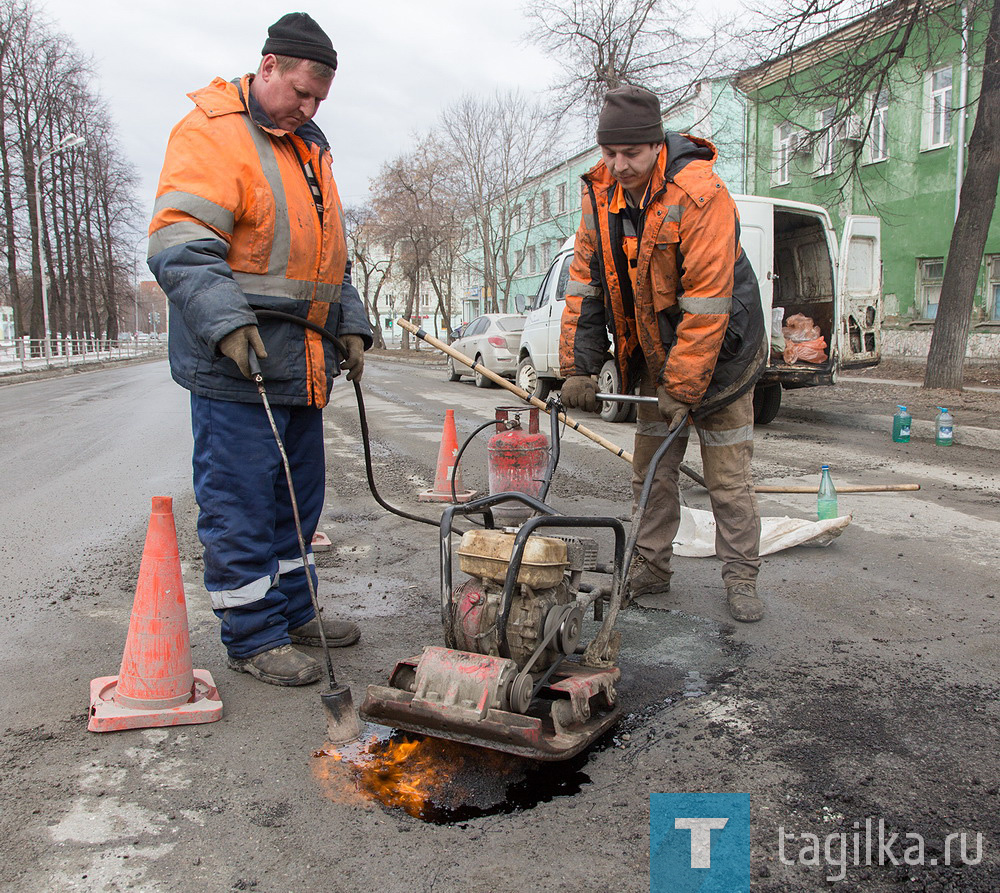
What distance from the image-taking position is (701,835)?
7.11 feet

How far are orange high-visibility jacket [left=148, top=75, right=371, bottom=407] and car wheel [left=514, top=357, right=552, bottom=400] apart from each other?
9981 mm

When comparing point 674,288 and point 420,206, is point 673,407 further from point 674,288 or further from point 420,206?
point 420,206

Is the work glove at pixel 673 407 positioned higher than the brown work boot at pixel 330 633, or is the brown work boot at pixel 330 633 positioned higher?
the work glove at pixel 673 407

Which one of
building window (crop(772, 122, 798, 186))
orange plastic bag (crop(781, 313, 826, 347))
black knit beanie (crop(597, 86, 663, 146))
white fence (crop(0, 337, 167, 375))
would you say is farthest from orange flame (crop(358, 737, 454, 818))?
white fence (crop(0, 337, 167, 375))

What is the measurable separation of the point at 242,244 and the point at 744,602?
2.62 meters

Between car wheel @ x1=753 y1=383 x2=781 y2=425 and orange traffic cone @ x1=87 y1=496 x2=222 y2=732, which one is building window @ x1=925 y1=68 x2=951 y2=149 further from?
orange traffic cone @ x1=87 y1=496 x2=222 y2=732

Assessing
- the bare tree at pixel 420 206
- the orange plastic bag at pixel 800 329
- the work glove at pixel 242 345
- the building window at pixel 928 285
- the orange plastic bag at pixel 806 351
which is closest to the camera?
the work glove at pixel 242 345

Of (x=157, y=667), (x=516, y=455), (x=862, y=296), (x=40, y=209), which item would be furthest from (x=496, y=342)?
(x=40, y=209)

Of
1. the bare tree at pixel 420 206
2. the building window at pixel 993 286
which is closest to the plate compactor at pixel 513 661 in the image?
the building window at pixel 993 286

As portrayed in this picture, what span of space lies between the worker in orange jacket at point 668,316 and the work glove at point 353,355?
0.92m

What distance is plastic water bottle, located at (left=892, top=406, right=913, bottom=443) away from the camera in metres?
9.09

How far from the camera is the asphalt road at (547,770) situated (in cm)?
207

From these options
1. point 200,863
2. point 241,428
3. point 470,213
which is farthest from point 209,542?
point 470,213

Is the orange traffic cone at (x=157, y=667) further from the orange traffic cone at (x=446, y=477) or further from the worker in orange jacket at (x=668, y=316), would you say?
the orange traffic cone at (x=446, y=477)
